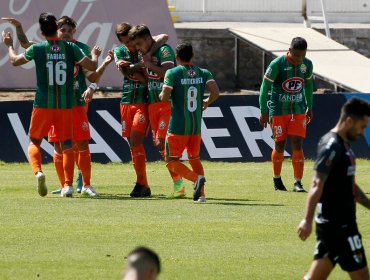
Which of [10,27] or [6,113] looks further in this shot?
[10,27]

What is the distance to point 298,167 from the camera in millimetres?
17016

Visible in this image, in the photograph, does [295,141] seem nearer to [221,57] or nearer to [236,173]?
[236,173]

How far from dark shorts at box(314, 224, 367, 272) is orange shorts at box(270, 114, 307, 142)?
28.8ft

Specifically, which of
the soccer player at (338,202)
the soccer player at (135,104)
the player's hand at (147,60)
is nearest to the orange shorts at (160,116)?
the soccer player at (135,104)

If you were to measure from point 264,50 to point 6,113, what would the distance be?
9128 millimetres

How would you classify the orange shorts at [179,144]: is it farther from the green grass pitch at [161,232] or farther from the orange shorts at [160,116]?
the orange shorts at [160,116]

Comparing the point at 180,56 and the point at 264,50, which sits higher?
the point at 180,56

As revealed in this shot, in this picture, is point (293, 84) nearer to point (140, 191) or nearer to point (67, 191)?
point (140, 191)

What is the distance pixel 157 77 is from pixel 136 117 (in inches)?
25.8

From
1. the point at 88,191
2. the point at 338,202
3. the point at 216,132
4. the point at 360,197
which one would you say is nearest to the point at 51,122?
the point at 88,191

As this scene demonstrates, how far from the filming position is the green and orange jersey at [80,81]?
1592cm

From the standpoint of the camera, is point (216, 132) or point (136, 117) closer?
point (136, 117)

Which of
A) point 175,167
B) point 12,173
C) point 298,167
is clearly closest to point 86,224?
point 175,167

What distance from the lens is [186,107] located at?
1510cm
